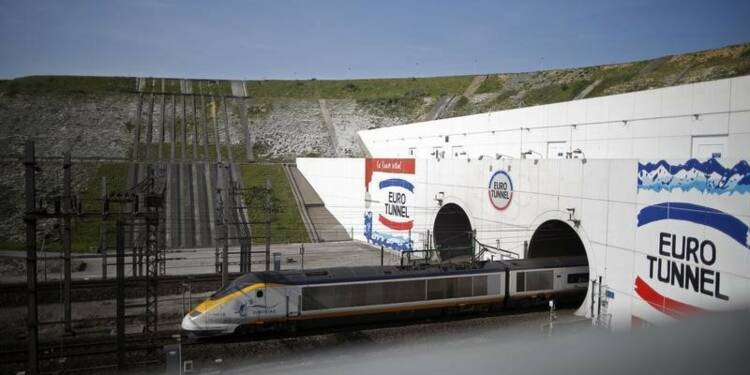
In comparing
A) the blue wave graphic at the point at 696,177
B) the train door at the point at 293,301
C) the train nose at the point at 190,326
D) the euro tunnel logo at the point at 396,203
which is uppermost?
the blue wave graphic at the point at 696,177

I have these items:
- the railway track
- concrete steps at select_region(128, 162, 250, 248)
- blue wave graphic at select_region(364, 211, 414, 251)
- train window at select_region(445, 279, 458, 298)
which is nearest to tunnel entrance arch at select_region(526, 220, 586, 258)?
train window at select_region(445, 279, 458, 298)

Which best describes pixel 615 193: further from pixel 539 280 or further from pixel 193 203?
pixel 193 203

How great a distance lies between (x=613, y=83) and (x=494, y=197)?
24207 millimetres

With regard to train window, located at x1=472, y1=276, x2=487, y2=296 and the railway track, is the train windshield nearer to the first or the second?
the railway track

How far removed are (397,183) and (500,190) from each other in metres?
9.25

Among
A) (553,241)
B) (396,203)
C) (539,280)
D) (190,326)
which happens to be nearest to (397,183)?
(396,203)

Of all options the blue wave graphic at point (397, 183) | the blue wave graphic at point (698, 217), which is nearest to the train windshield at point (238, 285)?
the blue wave graphic at point (698, 217)

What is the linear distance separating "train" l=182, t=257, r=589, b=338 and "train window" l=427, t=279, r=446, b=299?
3 cm

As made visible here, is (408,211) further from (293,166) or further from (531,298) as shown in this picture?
(293,166)

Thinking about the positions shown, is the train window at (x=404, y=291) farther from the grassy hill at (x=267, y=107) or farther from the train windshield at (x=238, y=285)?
the grassy hill at (x=267, y=107)

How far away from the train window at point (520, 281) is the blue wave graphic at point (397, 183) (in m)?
11.8

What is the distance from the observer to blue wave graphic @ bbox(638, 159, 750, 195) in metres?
13.0

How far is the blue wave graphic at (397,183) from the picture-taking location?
29.5 meters

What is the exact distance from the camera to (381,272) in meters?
16.9
